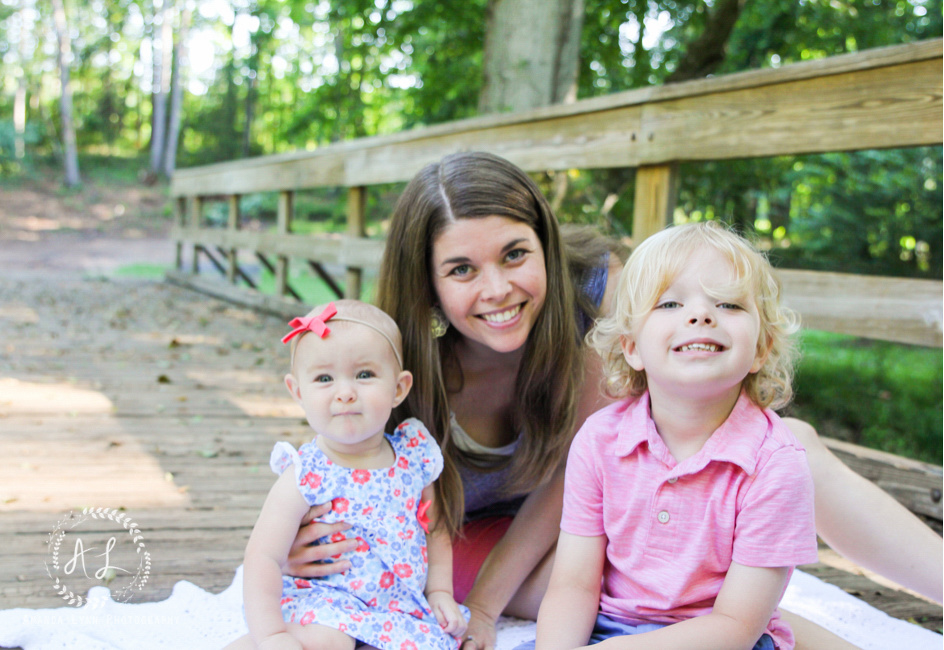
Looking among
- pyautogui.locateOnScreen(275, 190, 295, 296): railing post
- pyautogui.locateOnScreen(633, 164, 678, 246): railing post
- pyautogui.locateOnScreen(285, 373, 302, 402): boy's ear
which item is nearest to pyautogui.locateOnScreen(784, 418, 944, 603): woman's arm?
pyautogui.locateOnScreen(285, 373, 302, 402): boy's ear

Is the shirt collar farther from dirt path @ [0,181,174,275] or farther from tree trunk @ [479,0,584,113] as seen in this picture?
dirt path @ [0,181,174,275]

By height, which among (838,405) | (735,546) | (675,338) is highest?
(675,338)

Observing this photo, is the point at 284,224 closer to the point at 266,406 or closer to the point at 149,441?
the point at 266,406

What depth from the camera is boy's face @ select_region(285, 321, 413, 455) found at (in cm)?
164

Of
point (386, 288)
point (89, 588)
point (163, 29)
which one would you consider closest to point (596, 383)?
point (386, 288)

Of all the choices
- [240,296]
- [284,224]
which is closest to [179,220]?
[240,296]

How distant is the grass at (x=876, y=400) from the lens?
5348mm

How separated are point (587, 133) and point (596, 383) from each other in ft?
5.46

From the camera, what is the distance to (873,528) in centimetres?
172

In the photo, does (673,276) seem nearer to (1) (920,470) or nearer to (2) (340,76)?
(1) (920,470)

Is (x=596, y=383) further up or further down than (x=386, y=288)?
further down

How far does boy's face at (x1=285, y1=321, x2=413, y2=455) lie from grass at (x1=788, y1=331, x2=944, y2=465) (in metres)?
3.79

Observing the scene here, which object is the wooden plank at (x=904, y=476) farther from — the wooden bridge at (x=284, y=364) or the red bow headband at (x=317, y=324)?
the red bow headband at (x=317, y=324)

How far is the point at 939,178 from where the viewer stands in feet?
18.0
